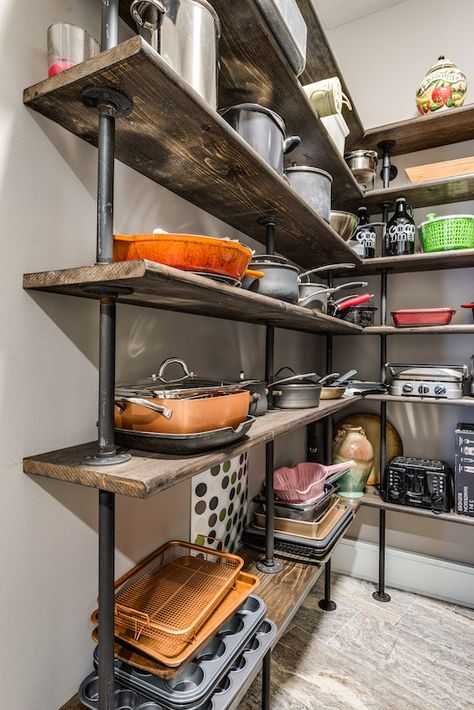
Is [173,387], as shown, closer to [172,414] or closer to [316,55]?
[172,414]

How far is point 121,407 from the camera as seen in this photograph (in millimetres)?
878

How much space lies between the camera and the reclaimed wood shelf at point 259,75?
3.49ft

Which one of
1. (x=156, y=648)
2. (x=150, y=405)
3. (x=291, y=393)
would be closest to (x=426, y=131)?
(x=291, y=393)

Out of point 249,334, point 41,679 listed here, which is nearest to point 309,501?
point 249,334

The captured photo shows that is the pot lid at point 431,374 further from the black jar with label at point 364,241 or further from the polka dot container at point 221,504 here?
the polka dot container at point 221,504

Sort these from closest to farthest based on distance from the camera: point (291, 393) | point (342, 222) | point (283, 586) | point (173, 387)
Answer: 1. point (173, 387)
2. point (283, 586)
3. point (291, 393)
4. point (342, 222)

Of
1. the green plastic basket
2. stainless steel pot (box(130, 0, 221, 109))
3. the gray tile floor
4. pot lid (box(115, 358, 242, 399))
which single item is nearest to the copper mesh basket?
pot lid (box(115, 358, 242, 399))

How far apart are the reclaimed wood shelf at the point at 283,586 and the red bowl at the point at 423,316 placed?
49.0 inches

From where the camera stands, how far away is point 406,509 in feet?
7.06

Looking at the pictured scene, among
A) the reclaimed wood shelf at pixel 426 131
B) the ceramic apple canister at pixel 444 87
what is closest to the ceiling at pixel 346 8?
the ceramic apple canister at pixel 444 87

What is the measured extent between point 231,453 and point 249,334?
3.06ft

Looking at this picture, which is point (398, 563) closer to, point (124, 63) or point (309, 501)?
point (309, 501)

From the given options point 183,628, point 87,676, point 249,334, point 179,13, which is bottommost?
point 87,676

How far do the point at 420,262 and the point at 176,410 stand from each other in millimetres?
1788
